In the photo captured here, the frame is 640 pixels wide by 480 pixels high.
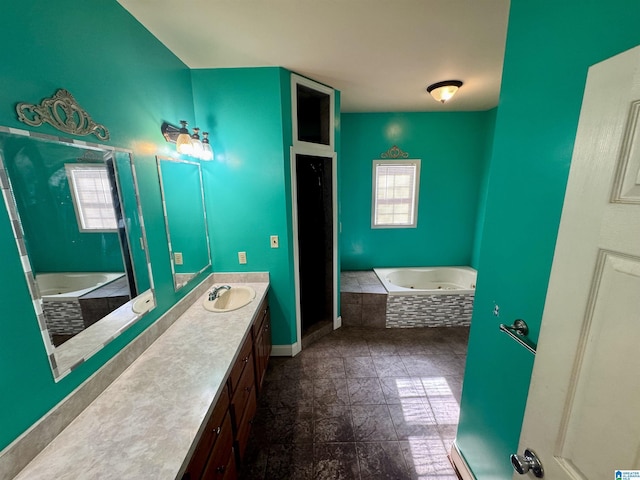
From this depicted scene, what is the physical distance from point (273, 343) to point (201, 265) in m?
1.06

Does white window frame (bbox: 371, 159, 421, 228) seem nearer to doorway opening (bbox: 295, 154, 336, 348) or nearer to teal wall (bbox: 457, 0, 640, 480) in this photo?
doorway opening (bbox: 295, 154, 336, 348)

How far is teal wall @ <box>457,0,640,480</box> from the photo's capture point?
2.34 ft

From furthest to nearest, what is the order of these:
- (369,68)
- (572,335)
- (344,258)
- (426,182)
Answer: (344,258)
(426,182)
(369,68)
(572,335)

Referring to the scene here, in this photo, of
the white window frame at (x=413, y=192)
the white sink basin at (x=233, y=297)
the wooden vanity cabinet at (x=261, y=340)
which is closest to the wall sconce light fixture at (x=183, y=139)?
the white sink basin at (x=233, y=297)

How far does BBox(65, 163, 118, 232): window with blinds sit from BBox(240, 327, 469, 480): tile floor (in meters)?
1.63

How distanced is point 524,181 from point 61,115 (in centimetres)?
183

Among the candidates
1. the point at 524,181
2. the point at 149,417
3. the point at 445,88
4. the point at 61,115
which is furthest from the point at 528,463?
the point at 445,88

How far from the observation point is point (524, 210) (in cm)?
94

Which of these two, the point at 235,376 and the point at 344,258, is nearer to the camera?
the point at 235,376

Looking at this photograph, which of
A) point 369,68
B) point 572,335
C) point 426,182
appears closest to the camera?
point 572,335

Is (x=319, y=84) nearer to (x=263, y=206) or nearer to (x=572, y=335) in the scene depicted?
(x=263, y=206)

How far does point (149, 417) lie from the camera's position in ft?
3.06

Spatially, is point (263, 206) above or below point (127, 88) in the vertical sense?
below

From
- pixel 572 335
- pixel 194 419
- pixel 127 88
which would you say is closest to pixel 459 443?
pixel 572 335
